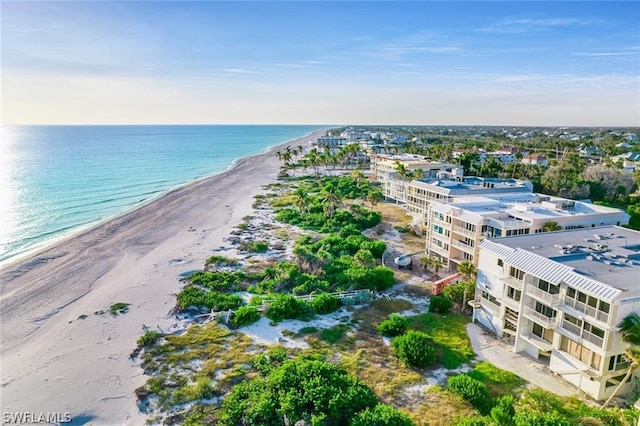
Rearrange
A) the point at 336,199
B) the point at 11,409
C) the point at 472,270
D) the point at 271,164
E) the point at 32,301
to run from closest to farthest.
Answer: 1. the point at 11,409
2. the point at 472,270
3. the point at 32,301
4. the point at 336,199
5. the point at 271,164

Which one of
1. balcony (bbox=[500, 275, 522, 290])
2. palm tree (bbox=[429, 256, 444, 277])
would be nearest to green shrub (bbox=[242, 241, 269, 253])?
palm tree (bbox=[429, 256, 444, 277])

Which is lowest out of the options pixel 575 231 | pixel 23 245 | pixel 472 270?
pixel 23 245

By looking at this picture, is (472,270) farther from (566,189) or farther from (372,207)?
(566,189)

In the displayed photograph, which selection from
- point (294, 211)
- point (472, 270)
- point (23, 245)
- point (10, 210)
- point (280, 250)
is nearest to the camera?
point (472, 270)

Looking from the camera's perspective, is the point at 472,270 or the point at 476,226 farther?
the point at 476,226

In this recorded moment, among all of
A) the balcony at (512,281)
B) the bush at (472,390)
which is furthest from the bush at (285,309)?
the balcony at (512,281)

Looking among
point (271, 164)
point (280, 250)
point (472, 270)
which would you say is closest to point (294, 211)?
point (280, 250)

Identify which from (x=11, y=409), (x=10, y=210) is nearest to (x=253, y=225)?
(x=11, y=409)

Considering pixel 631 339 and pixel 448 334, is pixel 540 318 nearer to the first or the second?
pixel 631 339

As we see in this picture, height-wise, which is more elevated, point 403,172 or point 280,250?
point 403,172
